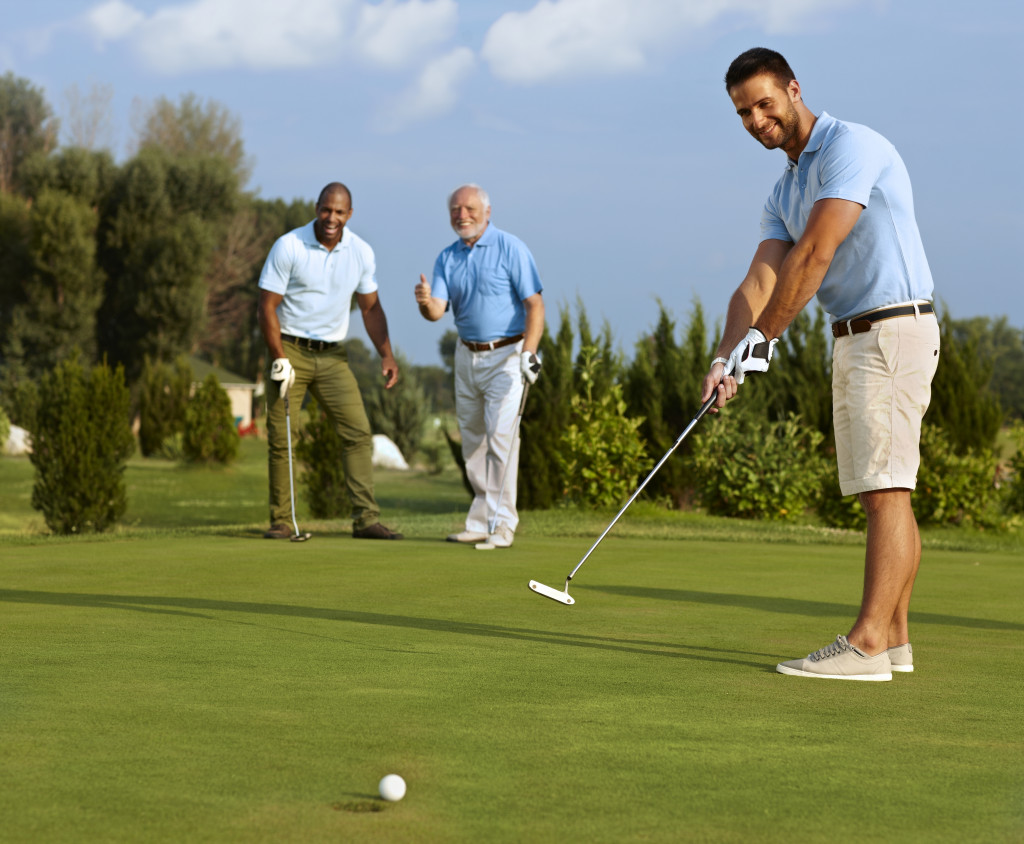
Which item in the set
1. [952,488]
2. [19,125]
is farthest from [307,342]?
[19,125]

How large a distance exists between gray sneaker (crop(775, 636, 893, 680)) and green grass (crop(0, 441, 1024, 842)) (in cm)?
6

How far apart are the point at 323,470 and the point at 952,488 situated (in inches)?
224

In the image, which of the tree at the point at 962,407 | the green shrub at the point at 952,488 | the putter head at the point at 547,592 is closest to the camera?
the putter head at the point at 547,592

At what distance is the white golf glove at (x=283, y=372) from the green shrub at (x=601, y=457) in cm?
349

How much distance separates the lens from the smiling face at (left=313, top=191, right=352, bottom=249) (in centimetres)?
748

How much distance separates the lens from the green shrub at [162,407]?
2616 centimetres

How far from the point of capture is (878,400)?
3.48 m

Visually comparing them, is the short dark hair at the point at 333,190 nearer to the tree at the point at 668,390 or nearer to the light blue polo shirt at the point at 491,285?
the light blue polo shirt at the point at 491,285

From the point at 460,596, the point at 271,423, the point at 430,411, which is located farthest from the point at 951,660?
the point at 430,411

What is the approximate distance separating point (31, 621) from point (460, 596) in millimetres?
1608

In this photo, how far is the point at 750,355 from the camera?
3572 mm

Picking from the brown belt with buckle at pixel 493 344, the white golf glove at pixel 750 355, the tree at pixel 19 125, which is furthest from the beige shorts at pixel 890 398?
the tree at pixel 19 125

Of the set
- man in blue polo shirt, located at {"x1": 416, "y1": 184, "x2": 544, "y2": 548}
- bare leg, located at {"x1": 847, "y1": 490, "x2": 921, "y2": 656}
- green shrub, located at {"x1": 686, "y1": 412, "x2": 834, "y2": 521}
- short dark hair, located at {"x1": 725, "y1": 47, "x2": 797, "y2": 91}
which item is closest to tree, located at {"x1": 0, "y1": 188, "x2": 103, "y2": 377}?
green shrub, located at {"x1": 686, "y1": 412, "x2": 834, "y2": 521}

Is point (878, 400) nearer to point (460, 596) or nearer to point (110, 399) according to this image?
point (460, 596)
